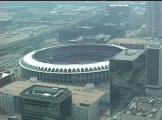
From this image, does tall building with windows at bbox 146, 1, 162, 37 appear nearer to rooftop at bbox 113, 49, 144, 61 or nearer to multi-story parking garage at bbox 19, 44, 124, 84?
multi-story parking garage at bbox 19, 44, 124, 84

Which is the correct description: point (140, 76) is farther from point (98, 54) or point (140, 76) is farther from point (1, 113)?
point (98, 54)

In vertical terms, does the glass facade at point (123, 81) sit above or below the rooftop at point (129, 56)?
below

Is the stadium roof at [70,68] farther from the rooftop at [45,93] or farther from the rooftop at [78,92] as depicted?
the rooftop at [45,93]

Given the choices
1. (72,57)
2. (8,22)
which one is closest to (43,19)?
(8,22)

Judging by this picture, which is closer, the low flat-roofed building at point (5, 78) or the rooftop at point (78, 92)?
the rooftop at point (78, 92)

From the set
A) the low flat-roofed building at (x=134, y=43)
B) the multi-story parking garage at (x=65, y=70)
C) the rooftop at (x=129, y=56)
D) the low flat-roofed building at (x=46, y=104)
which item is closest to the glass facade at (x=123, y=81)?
the rooftop at (x=129, y=56)

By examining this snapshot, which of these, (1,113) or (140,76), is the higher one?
(140,76)
